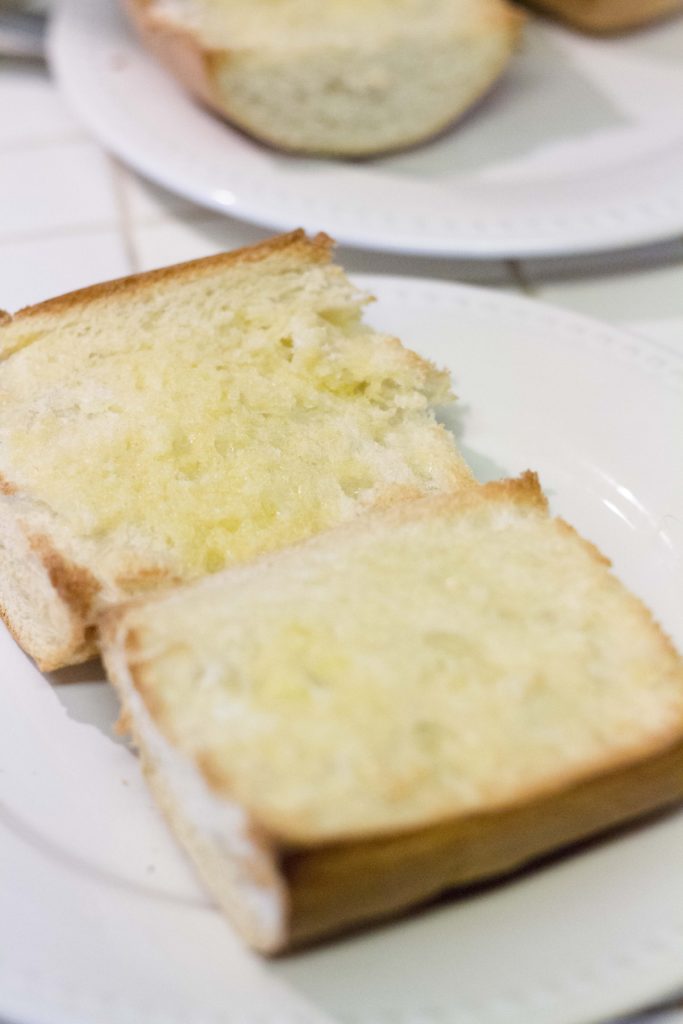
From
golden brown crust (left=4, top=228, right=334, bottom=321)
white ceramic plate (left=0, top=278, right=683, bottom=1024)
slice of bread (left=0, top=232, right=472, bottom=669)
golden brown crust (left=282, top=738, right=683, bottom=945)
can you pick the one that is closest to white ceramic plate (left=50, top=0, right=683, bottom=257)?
golden brown crust (left=4, top=228, right=334, bottom=321)

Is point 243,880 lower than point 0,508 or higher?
lower

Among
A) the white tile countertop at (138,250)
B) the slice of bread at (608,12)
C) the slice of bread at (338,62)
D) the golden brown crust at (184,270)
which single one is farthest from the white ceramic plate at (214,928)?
the slice of bread at (608,12)

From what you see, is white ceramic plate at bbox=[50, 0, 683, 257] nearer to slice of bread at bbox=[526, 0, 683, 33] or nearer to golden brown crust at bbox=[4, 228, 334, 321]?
slice of bread at bbox=[526, 0, 683, 33]

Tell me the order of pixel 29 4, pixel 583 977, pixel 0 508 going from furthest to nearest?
pixel 29 4 → pixel 0 508 → pixel 583 977

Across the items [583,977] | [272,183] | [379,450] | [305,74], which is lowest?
[583,977]

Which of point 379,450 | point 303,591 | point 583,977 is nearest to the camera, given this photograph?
point 583,977

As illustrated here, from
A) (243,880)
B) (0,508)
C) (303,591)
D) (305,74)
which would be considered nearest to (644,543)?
(303,591)

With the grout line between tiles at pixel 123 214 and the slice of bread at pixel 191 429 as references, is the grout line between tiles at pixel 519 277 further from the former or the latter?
the grout line between tiles at pixel 123 214

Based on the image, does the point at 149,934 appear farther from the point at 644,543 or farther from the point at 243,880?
the point at 644,543
